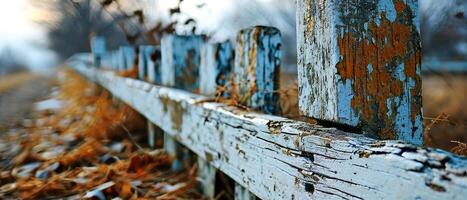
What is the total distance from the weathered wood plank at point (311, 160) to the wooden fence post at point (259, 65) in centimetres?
11

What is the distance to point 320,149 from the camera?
2.97 feet

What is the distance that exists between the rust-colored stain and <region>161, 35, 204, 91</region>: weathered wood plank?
152 centimetres

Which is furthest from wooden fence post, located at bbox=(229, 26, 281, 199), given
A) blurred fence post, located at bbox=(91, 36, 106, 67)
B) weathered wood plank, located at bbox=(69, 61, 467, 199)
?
blurred fence post, located at bbox=(91, 36, 106, 67)

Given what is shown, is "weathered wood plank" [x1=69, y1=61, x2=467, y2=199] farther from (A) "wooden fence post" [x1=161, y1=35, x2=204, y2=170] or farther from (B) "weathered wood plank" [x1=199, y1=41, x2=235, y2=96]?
(A) "wooden fence post" [x1=161, y1=35, x2=204, y2=170]

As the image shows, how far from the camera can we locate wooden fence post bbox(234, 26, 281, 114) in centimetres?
146

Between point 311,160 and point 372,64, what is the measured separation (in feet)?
0.85

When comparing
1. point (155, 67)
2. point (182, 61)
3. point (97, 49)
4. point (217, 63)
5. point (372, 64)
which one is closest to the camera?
point (372, 64)

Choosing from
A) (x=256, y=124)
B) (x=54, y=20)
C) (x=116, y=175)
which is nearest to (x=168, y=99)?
(x=116, y=175)

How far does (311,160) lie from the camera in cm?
94

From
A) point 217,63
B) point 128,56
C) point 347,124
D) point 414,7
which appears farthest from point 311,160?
point 128,56

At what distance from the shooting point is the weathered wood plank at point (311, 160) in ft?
2.14

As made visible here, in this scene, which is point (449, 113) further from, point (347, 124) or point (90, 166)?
point (90, 166)

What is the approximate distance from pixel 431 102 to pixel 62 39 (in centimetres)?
2170

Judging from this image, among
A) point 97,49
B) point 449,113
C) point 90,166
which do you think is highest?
point 97,49
